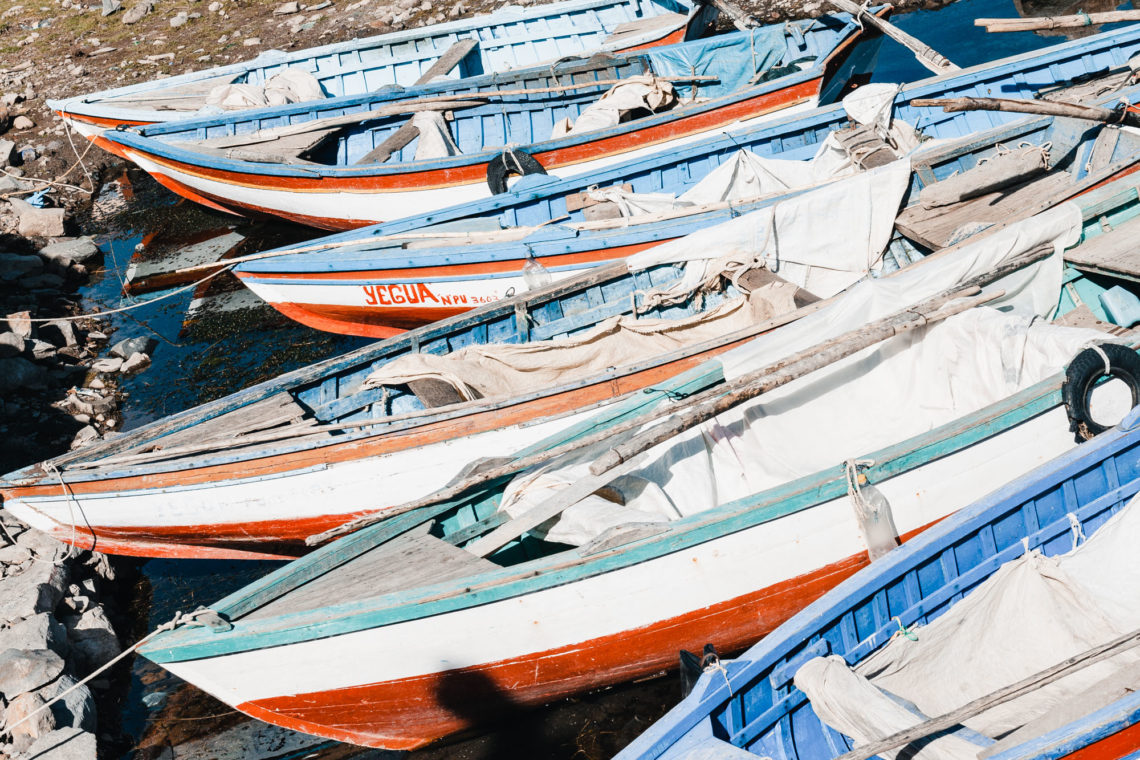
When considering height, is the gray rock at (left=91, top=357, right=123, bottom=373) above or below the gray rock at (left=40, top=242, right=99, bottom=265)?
below

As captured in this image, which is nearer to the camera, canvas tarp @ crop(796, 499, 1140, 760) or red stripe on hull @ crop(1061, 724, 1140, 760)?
red stripe on hull @ crop(1061, 724, 1140, 760)

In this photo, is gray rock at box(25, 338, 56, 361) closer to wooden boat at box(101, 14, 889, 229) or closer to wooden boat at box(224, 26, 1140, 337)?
wooden boat at box(224, 26, 1140, 337)

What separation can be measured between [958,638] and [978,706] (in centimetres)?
115

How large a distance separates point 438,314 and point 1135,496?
6951mm

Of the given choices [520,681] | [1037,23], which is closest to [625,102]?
[1037,23]

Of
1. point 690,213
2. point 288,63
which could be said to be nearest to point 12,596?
point 690,213

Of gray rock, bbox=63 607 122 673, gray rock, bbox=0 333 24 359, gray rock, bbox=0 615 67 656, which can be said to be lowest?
gray rock, bbox=63 607 122 673

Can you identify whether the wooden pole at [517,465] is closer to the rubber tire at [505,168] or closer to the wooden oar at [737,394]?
the wooden oar at [737,394]

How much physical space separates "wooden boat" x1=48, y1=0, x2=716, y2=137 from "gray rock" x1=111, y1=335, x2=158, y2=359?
16.0 feet

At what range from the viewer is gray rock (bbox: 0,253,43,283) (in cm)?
1316

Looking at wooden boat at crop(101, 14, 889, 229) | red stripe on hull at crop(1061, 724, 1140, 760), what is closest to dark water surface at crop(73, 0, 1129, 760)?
wooden boat at crop(101, 14, 889, 229)

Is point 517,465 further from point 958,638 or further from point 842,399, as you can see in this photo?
point 958,638

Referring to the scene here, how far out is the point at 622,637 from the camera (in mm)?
5695

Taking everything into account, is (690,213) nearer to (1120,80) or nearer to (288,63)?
(1120,80)
